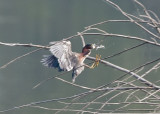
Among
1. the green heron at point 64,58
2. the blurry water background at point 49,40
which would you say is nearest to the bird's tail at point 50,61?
the green heron at point 64,58

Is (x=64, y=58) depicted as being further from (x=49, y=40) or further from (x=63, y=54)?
(x=49, y=40)

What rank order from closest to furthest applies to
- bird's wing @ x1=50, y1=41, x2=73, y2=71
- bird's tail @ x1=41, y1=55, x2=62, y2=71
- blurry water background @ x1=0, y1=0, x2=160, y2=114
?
bird's wing @ x1=50, y1=41, x2=73, y2=71 < bird's tail @ x1=41, y1=55, x2=62, y2=71 < blurry water background @ x1=0, y1=0, x2=160, y2=114

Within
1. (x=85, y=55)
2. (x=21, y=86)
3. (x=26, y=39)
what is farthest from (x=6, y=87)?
(x=85, y=55)

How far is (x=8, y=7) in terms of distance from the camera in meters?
13.7

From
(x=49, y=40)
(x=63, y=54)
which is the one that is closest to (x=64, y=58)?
(x=63, y=54)

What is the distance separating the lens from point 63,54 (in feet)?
7.61

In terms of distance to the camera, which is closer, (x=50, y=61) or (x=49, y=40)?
(x=50, y=61)

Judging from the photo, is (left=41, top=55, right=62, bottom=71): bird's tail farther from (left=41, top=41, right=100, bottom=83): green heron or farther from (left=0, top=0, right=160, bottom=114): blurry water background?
(left=0, top=0, right=160, bottom=114): blurry water background

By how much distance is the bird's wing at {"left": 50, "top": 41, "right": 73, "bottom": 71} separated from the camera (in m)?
2.25

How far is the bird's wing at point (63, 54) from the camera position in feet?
7.38

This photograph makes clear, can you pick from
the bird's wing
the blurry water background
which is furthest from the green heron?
the blurry water background

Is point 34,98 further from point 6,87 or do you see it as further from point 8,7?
point 8,7

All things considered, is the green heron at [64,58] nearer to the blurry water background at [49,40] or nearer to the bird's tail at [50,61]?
the bird's tail at [50,61]

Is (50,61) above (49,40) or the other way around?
the other way around
